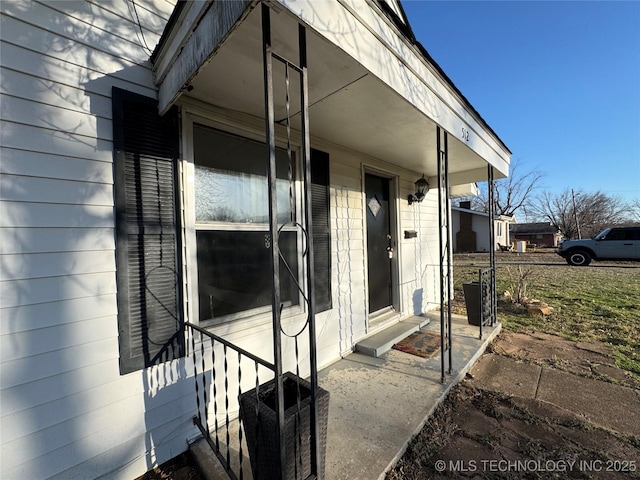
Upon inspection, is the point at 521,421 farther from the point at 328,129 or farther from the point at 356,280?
the point at 328,129

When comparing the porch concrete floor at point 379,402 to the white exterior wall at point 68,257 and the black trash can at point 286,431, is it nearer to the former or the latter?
the black trash can at point 286,431

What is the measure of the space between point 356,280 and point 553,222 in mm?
40536

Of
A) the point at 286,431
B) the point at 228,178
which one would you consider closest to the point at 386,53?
the point at 228,178

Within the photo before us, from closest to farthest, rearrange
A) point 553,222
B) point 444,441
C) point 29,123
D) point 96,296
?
1. point 29,123
2. point 96,296
3. point 444,441
4. point 553,222

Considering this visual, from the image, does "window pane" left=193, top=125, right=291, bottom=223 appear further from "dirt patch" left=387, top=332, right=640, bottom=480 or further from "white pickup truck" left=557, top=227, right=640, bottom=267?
"white pickup truck" left=557, top=227, right=640, bottom=267

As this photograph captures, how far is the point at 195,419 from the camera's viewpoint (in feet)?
6.32

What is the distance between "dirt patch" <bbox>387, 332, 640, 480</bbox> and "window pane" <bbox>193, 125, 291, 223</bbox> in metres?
2.02

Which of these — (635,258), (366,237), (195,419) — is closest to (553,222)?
(635,258)

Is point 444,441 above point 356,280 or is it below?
below

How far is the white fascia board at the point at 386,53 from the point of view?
126cm

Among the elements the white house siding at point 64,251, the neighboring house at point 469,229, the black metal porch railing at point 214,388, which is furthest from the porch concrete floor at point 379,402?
the neighboring house at point 469,229

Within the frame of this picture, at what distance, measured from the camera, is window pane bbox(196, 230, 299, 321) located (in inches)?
81.3

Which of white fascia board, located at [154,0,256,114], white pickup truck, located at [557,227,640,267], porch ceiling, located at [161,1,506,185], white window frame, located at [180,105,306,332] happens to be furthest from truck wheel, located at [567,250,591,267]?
white fascia board, located at [154,0,256,114]

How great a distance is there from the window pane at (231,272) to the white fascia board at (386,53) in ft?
4.79
